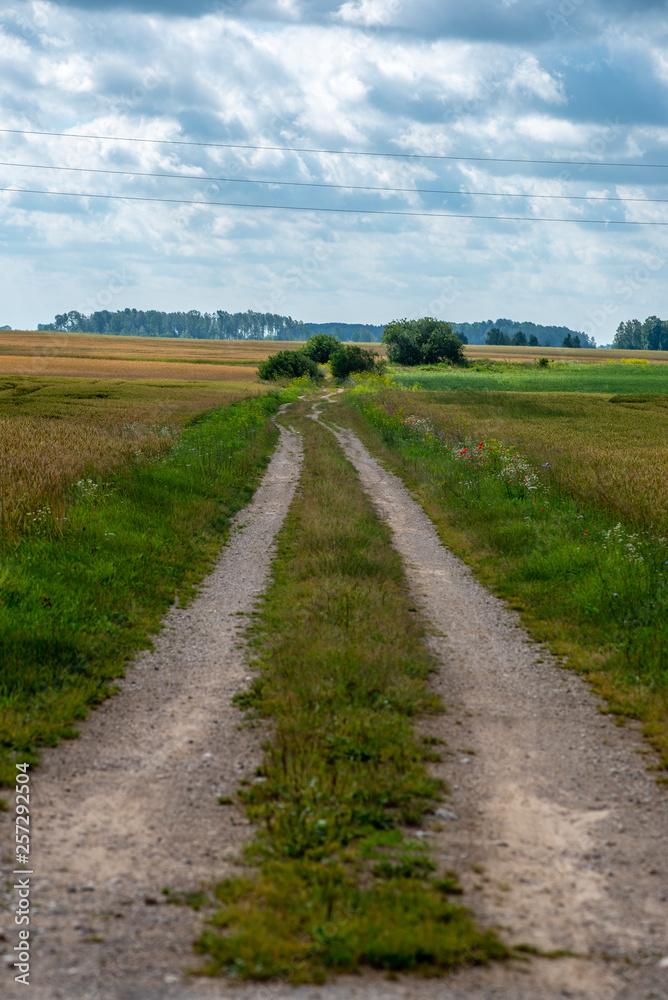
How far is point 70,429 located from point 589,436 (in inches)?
757

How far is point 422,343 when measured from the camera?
10625 centimetres

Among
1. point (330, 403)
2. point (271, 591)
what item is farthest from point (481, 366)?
point (271, 591)

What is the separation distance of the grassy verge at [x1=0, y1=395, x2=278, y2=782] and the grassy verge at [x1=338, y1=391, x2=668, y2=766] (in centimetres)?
513

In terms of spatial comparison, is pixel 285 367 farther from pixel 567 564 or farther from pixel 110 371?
pixel 567 564

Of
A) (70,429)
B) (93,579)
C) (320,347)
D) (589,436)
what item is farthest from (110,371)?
(93,579)

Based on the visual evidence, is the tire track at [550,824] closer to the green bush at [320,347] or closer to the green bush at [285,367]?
the green bush at [285,367]

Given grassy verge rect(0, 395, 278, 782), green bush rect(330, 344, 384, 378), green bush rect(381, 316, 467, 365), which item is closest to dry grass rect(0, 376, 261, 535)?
grassy verge rect(0, 395, 278, 782)

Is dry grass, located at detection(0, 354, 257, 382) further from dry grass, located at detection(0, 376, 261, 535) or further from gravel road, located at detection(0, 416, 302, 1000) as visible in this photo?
gravel road, located at detection(0, 416, 302, 1000)

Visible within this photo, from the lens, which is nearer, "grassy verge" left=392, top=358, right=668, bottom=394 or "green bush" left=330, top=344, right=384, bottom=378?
"grassy verge" left=392, top=358, right=668, bottom=394

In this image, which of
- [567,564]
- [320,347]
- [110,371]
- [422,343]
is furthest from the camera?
[422,343]

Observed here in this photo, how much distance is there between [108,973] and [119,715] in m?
3.66

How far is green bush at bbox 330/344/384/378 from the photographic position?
82.6 metres

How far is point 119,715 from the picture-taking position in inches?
292

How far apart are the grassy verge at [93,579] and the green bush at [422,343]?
8888 centimetres
